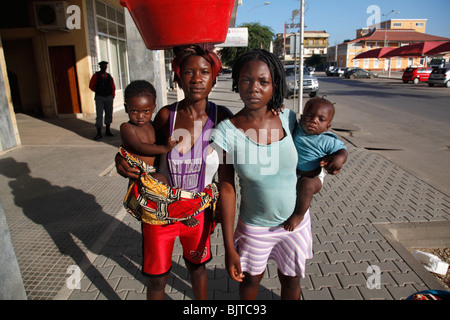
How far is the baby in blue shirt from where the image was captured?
1.60 metres

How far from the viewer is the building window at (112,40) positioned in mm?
12218

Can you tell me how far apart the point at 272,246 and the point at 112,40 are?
45.8 feet

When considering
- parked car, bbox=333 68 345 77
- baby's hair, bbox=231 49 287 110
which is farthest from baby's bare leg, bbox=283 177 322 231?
parked car, bbox=333 68 345 77

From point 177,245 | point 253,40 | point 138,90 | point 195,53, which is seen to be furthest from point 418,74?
point 138,90

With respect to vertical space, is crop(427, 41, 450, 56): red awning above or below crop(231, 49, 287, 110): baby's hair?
above

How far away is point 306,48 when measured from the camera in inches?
3807

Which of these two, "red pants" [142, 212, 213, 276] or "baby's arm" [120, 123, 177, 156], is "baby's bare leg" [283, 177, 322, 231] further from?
"baby's arm" [120, 123, 177, 156]

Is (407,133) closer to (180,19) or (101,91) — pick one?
(101,91)

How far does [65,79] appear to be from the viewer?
10984 mm
